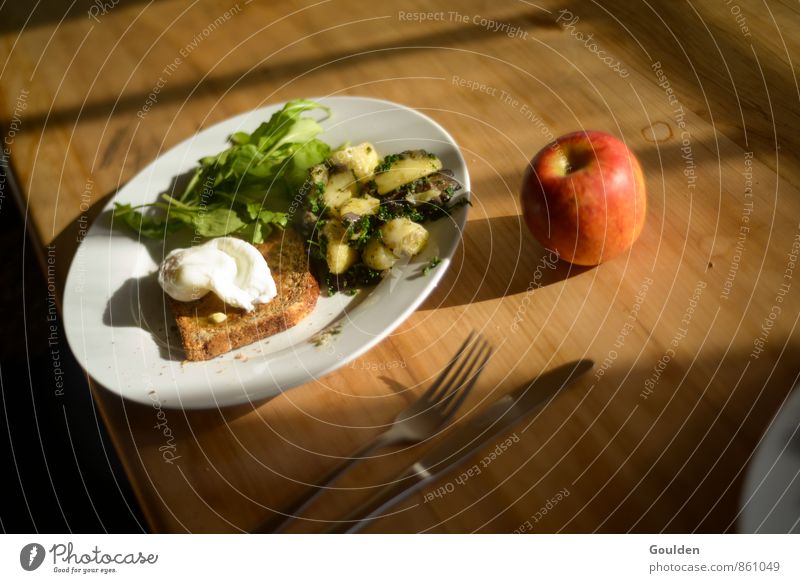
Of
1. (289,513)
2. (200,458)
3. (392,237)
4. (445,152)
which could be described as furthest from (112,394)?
(445,152)

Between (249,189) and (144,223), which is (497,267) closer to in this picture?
(249,189)

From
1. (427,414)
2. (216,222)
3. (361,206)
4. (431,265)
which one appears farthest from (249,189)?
(427,414)

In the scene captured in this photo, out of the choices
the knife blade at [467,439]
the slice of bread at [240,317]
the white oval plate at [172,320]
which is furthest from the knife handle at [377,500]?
the slice of bread at [240,317]

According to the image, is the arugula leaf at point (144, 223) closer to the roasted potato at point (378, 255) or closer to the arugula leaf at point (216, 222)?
the arugula leaf at point (216, 222)

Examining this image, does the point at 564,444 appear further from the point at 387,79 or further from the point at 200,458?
the point at 387,79

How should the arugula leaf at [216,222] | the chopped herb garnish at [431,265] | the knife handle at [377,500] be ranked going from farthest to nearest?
the arugula leaf at [216,222] < the chopped herb garnish at [431,265] < the knife handle at [377,500]

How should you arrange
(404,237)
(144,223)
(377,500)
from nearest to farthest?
(377,500) → (404,237) → (144,223)
